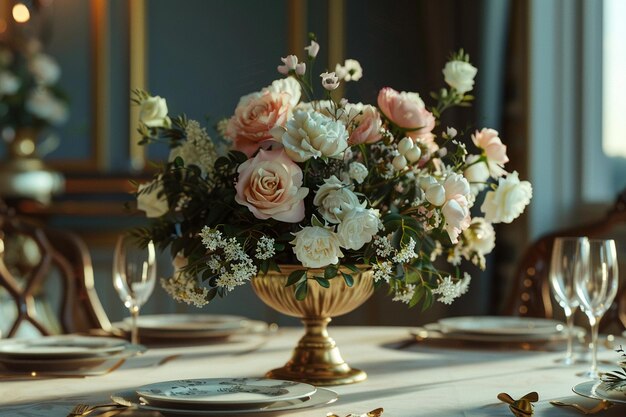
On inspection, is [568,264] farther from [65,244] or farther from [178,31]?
[178,31]

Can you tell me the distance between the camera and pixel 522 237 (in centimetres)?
306

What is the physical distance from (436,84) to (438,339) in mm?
1617

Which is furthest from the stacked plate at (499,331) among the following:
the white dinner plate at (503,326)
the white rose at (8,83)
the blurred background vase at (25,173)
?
the white rose at (8,83)

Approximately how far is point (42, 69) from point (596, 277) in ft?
8.97

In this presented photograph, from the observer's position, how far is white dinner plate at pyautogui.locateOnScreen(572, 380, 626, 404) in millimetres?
1113

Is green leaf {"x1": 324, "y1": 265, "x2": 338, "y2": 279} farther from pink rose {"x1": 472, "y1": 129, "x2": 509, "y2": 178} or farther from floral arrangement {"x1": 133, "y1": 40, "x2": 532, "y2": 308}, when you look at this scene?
pink rose {"x1": 472, "y1": 129, "x2": 509, "y2": 178}

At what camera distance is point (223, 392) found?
1.14 meters

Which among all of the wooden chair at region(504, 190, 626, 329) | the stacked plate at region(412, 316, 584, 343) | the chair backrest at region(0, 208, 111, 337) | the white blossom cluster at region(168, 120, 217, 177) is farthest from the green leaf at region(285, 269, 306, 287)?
the wooden chair at region(504, 190, 626, 329)

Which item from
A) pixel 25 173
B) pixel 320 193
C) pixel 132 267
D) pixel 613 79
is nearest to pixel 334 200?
pixel 320 193

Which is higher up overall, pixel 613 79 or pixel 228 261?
pixel 613 79

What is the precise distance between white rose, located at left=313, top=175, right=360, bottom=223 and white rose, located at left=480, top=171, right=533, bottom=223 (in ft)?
0.84

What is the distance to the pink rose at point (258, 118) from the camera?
1.34 meters

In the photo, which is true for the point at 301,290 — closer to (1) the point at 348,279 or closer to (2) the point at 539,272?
(1) the point at 348,279

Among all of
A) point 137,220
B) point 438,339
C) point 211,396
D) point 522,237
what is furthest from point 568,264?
point 137,220
